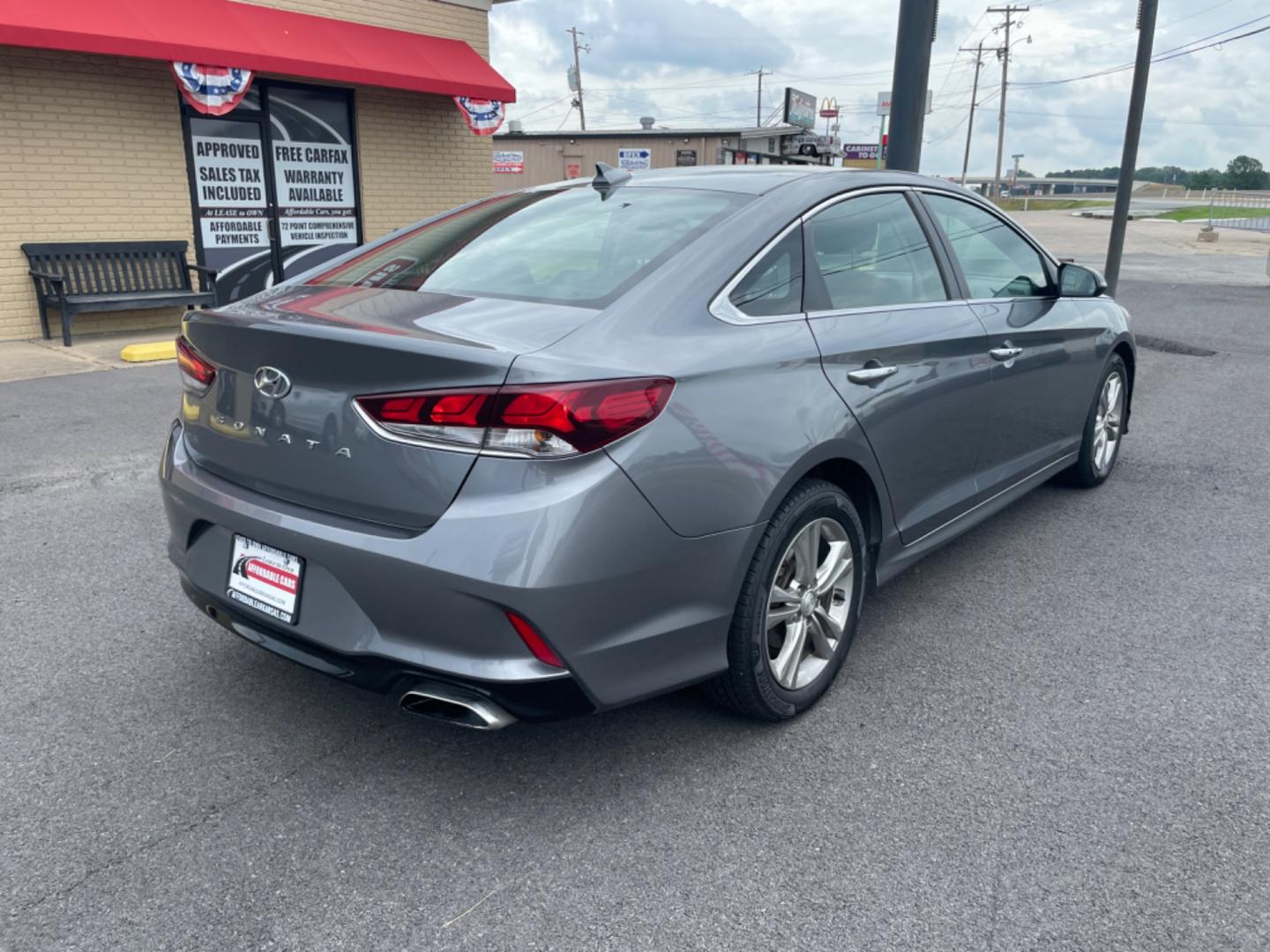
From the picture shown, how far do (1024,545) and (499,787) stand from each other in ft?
9.49

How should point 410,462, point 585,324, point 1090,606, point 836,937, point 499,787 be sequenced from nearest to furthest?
point 836,937
point 410,462
point 585,324
point 499,787
point 1090,606

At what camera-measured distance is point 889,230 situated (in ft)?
11.6

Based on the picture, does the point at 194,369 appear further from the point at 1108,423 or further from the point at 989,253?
the point at 1108,423

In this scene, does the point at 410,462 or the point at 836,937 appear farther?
the point at 410,462

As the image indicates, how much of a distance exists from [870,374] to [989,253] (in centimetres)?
144

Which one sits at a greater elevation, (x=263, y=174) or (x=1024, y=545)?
(x=263, y=174)

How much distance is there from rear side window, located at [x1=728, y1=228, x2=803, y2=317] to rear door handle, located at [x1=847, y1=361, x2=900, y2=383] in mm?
253

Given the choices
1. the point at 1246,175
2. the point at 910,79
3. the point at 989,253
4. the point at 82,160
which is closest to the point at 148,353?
the point at 82,160

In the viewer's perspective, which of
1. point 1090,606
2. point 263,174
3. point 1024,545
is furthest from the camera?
point 263,174

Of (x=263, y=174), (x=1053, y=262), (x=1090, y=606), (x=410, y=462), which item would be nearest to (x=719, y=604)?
→ (x=410, y=462)

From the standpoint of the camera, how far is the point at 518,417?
7.32ft

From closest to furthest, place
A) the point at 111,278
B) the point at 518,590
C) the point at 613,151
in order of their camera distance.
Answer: the point at 518,590 < the point at 111,278 < the point at 613,151

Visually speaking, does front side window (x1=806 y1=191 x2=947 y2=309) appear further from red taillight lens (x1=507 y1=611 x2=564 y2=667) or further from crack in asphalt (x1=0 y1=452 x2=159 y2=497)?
crack in asphalt (x1=0 y1=452 x2=159 y2=497)

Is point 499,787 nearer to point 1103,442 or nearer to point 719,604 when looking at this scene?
point 719,604
